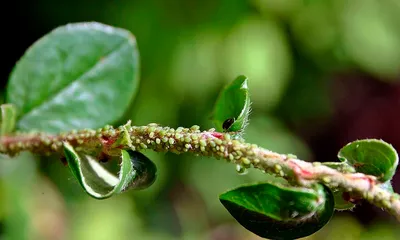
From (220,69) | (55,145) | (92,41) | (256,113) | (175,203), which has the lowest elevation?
(175,203)

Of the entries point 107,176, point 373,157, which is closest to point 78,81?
point 107,176

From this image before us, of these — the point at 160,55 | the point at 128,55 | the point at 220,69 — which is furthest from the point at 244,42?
the point at 128,55

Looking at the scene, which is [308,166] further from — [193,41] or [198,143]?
[193,41]

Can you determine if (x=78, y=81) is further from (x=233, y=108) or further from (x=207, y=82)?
(x=207, y=82)

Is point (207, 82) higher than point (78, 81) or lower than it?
lower

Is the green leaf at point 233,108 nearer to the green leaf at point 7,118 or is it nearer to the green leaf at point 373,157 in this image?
the green leaf at point 373,157

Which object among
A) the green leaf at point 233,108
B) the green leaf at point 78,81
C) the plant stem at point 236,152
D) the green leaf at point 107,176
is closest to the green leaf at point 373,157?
the plant stem at point 236,152

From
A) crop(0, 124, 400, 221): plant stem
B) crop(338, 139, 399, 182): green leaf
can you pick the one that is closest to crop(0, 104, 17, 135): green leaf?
crop(0, 124, 400, 221): plant stem
